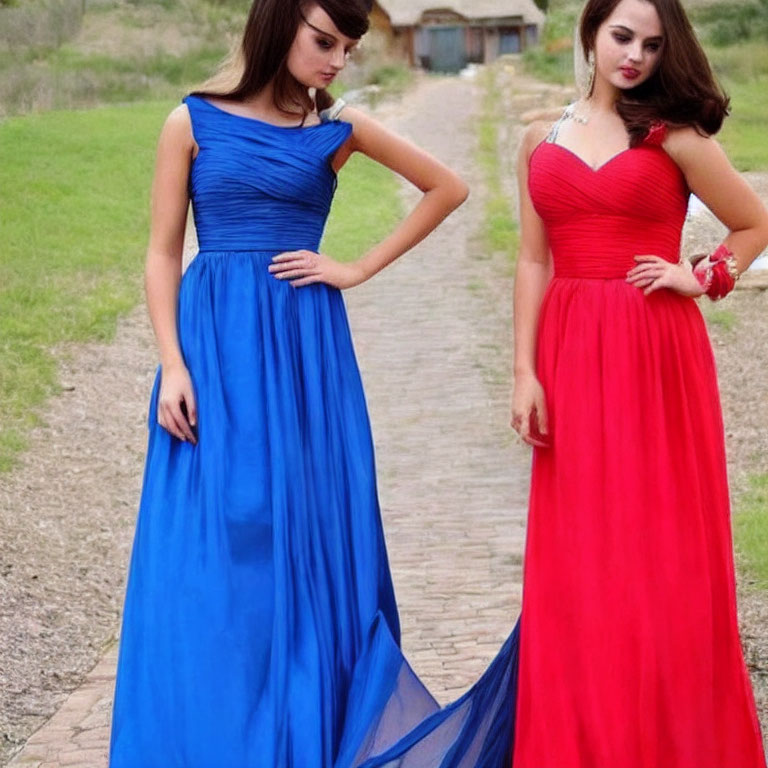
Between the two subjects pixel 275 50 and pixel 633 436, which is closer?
pixel 633 436

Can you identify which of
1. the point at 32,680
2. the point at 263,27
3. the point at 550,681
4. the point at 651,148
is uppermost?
the point at 263,27

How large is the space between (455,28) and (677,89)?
51.7 meters

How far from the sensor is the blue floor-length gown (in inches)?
153

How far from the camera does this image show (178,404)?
393 cm

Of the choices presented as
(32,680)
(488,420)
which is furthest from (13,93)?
(32,680)

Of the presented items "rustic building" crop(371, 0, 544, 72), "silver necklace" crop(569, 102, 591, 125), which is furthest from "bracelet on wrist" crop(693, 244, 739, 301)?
"rustic building" crop(371, 0, 544, 72)

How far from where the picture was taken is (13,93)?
79.7 feet

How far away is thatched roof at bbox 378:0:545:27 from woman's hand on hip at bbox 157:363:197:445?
50150 millimetres

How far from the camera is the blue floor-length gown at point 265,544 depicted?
3896mm

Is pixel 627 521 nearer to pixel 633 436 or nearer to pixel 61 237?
pixel 633 436

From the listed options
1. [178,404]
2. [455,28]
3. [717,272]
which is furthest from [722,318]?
[455,28]

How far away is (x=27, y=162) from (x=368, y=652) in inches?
597

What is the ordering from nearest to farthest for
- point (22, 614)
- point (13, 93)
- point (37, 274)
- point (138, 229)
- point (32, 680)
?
point (32, 680) < point (22, 614) < point (37, 274) < point (138, 229) < point (13, 93)

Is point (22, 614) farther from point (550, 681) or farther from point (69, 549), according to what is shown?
point (550, 681)
